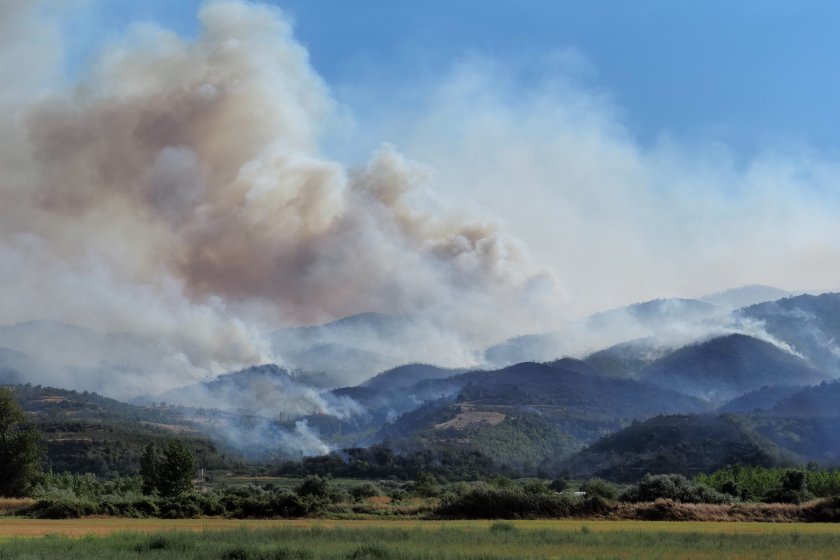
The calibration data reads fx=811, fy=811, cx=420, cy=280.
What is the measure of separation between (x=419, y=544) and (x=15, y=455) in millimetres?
95641

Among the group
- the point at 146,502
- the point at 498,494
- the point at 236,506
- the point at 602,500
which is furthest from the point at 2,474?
the point at 602,500

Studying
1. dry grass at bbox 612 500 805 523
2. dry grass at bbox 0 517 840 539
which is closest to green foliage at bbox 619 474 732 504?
dry grass at bbox 612 500 805 523

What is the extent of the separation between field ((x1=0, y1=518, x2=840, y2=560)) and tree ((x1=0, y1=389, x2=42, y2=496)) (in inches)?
2383

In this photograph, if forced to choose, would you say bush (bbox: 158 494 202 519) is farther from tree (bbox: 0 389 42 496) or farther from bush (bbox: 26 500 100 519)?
tree (bbox: 0 389 42 496)

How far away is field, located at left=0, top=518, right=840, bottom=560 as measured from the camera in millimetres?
49406

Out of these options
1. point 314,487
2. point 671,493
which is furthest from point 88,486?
point 671,493

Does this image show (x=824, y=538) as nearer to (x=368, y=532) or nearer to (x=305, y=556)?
(x=368, y=532)

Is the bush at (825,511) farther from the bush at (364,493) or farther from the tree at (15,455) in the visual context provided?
the tree at (15,455)

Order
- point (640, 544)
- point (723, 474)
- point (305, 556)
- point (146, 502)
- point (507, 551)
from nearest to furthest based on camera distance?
point (305, 556), point (507, 551), point (640, 544), point (146, 502), point (723, 474)

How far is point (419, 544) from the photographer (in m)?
56.6

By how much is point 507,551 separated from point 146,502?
63296mm

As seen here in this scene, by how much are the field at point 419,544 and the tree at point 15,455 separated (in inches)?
2383

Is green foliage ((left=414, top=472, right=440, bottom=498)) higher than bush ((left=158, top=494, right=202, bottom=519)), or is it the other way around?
bush ((left=158, top=494, right=202, bottom=519))

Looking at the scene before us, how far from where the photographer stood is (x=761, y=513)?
9519 cm
